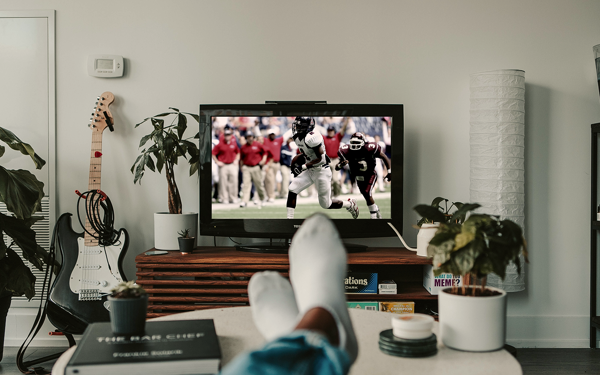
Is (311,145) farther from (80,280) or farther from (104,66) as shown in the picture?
(80,280)

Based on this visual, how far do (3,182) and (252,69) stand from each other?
1.25m

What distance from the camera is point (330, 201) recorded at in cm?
234

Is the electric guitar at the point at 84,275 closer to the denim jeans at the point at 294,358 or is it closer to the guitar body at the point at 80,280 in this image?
the guitar body at the point at 80,280

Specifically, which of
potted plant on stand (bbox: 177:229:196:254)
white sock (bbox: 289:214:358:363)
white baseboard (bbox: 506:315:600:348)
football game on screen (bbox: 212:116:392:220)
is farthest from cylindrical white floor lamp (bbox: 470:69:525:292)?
white sock (bbox: 289:214:358:363)

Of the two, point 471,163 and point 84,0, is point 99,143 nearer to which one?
point 84,0

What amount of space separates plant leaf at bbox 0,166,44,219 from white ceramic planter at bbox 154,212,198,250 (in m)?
0.52

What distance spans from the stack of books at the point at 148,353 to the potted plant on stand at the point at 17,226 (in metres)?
1.39

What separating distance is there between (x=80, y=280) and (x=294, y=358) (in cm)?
205

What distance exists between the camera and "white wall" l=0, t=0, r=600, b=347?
8.20 feet

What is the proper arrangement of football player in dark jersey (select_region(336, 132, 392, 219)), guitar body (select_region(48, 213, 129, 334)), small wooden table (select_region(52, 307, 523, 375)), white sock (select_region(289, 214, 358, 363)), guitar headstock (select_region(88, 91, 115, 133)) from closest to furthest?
white sock (select_region(289, 214, 358, 363))
small wooden table (select_region(52, 307, 523, 375))
guitar body (select_region(48, 213, 129, 334))
football player in dark jersey (select_region(336, 132, 392, 219))
guitar headstock (select_region(88, 91, 115, 133))

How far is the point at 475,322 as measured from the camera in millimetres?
857

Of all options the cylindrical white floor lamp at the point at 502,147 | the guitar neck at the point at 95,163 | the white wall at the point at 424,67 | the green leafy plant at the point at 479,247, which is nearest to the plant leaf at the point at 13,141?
the guitar neck at the point at 95,163

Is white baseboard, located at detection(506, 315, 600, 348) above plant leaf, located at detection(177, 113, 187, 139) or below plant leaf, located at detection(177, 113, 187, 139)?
below

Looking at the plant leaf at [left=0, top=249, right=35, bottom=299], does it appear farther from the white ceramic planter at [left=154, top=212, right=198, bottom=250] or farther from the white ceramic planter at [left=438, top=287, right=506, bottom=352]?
the white ceramic planter at [left=438, top=287, right=506, bottom=352]
